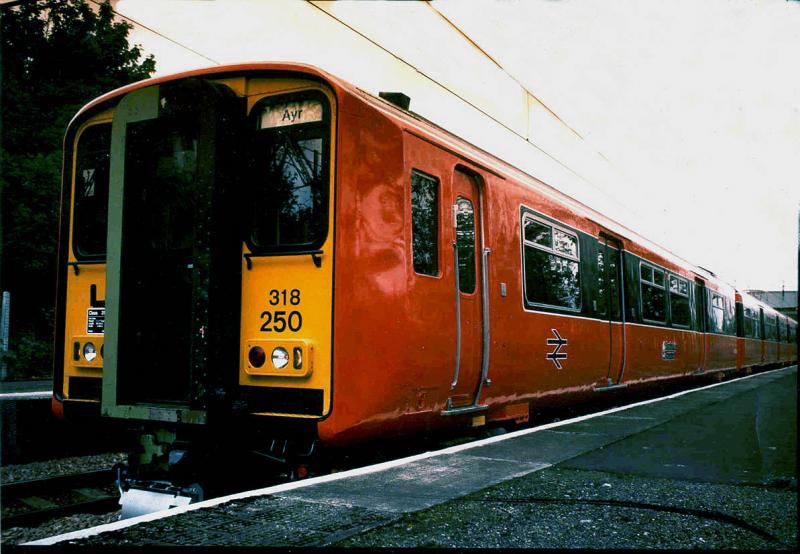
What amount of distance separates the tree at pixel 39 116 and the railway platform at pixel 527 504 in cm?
1320

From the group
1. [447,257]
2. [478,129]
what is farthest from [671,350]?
[447,257]

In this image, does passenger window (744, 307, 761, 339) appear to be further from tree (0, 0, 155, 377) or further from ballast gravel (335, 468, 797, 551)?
ballast gravel (335, 468, 797, 551)

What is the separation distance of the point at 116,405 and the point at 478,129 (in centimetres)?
681

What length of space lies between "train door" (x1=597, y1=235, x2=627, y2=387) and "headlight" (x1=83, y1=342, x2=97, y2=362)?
6.23m

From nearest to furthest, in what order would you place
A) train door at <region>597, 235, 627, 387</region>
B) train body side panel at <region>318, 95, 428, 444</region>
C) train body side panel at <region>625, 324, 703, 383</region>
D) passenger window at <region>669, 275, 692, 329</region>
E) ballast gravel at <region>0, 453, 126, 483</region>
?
train body side panel at <region>318, 95, 428, 444</region> → ballast gravel at <region>0, 453, 126, 483</region> → train door at <region>597, 235, 627, 387</region> → train body side panel at <region>625, 324, 703, 383</region> → passenger window at <region>669, 275, 692, 329</region>

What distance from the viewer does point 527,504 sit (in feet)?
12.1

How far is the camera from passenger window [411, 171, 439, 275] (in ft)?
17.4

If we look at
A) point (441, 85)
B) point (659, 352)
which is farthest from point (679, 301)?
point (441, 85)

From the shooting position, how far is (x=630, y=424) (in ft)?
23.0

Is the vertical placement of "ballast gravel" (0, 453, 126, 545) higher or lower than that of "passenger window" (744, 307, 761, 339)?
lower

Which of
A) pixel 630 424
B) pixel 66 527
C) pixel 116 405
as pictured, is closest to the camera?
pixel 116 405

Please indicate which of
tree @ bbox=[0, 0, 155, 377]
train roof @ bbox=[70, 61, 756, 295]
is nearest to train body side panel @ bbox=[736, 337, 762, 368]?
train roof @ bbox=[70, 61, 756, 295]

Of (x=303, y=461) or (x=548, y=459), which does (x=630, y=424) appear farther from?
(x=303, y=461)

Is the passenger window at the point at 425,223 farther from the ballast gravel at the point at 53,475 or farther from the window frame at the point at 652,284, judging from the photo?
the window frame at the point at 652,284
